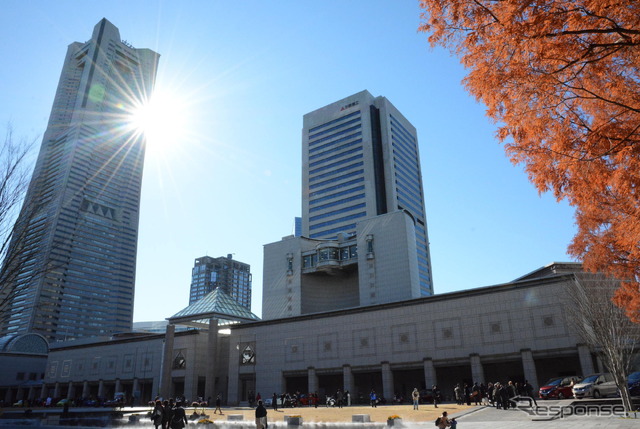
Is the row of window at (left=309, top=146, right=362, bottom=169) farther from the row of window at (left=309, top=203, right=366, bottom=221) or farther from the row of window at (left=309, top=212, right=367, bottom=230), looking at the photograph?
the row of window at (left=309, top=212, right=367, bottom=230)

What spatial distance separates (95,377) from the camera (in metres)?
70.6

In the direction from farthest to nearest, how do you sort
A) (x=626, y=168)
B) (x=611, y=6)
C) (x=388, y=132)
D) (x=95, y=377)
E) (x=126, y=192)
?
(x=126, y=192), (x=388, y=132), (x=95, y=377), (x=626, y=168), (x=611, y=6)

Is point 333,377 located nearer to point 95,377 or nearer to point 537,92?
point 95,377

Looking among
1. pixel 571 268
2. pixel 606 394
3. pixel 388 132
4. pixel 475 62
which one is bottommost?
pixel 606 394

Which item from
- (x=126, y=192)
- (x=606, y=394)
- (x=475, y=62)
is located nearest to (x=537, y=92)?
(x=475, y=62)

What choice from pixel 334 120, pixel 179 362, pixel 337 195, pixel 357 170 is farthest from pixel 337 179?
pixel 179 362

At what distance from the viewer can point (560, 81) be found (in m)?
8.87

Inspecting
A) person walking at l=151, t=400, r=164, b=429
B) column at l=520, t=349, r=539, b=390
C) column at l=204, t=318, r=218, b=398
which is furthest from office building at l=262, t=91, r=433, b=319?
person walking at l=151, t=400, r=164, b=429

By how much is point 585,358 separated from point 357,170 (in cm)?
8568

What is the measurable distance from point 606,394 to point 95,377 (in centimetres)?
7199

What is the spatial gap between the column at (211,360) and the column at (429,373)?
95.4 ft

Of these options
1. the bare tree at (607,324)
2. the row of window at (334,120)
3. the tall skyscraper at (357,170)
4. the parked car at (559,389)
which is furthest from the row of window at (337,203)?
the bare tree at (607,324)

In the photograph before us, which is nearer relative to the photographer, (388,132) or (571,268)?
(571,268)

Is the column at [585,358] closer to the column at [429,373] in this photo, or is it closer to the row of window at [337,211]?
the column at [429,373]
